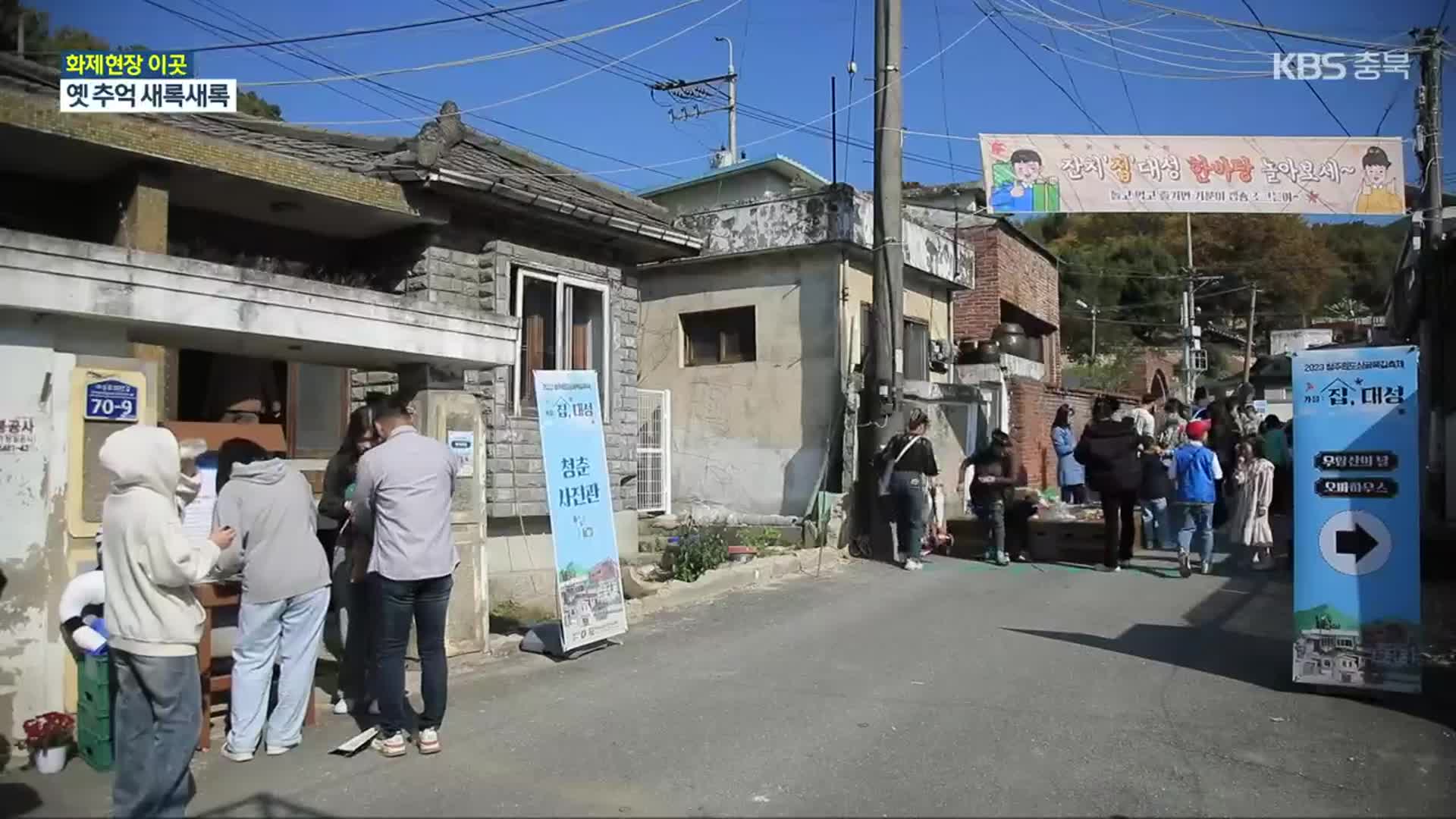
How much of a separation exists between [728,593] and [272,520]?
5.64 meters

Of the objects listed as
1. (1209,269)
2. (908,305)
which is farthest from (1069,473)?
(1209,269)

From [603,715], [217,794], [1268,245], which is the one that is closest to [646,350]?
[603,715]

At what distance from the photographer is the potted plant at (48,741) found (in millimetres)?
5043

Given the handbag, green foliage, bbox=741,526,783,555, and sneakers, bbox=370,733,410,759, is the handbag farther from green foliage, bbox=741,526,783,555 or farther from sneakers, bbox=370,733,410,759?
sneakers, bbox=370,733,410,759

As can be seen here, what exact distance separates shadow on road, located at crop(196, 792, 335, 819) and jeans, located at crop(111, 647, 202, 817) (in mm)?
304

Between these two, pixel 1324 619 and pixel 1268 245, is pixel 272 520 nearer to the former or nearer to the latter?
pixel 1324 619

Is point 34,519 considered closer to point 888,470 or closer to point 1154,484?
point 888,470

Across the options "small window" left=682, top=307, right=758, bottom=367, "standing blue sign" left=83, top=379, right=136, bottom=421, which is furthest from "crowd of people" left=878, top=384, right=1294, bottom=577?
"standing blue sign" left=83, top=379, right=136, bottom=421

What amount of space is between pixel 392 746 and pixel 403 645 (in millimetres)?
513

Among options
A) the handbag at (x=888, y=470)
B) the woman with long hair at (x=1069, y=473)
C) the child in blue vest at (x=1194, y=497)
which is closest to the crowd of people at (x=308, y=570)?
the handbag at (x=888, y=470)

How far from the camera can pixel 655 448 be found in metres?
13.4

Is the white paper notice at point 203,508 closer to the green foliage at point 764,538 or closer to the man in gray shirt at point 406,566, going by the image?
the man in gray shirt at point 406,566

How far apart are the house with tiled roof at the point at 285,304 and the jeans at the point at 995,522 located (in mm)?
4338

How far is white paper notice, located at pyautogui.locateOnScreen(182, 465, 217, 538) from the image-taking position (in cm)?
598
